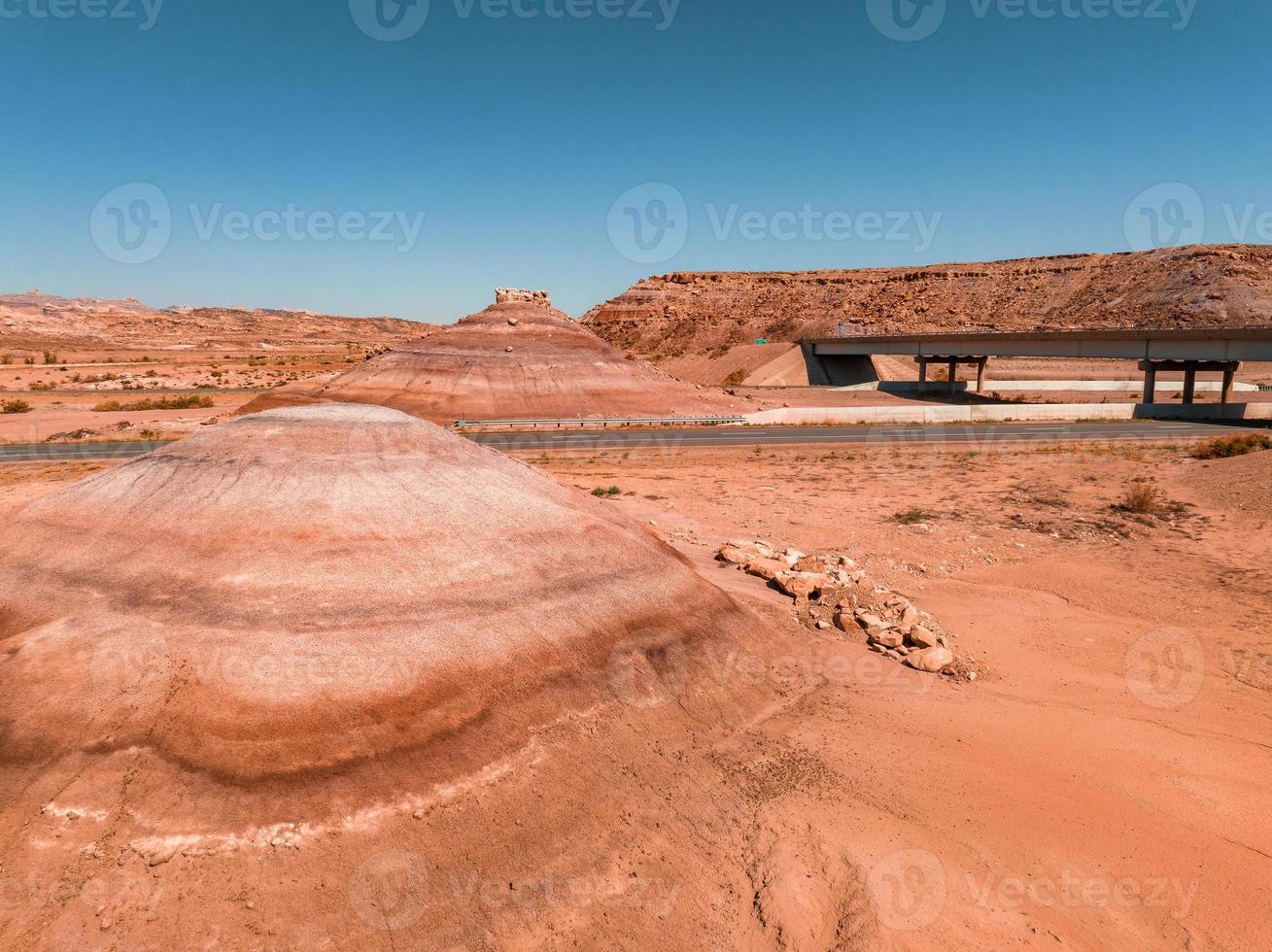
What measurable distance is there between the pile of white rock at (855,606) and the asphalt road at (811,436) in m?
19.8

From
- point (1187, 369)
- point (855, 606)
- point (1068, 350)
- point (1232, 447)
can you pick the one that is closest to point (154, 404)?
point (855, 606)

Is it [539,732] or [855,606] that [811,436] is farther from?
[539,732]

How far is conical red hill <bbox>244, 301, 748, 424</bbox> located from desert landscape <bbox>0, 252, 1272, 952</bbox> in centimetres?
3002

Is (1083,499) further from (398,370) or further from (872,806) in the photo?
(398,370)

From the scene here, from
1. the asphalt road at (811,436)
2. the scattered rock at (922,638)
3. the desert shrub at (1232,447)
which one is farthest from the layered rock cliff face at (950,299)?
the scattered rock at (922,638)

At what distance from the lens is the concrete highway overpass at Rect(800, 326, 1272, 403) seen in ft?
144

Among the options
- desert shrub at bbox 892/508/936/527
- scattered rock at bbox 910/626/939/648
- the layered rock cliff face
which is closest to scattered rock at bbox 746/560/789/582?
scattered rock at bbox 910/626/939/648

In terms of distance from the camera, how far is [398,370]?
42156 millimetres

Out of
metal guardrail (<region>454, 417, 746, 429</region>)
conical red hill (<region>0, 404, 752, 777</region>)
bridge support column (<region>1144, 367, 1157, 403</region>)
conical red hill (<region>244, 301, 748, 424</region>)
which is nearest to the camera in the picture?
conical red hill (<region>0, 404, 752, 777</region>)

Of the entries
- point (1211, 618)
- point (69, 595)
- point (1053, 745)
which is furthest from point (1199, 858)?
point (69, 595)

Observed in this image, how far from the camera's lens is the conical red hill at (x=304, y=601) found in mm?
6371

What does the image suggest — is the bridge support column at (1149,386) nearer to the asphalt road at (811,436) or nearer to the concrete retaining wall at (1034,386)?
the asphalt road at (811,436)

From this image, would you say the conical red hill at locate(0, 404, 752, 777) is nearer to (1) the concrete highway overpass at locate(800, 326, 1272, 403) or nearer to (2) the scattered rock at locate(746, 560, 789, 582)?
(2) the scattered rock at locate(746, 560, 789, 582)

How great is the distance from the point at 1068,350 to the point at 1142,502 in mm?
37775
